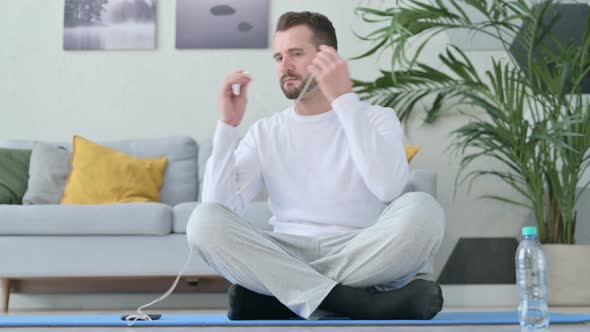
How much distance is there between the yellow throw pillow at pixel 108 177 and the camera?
151 inches

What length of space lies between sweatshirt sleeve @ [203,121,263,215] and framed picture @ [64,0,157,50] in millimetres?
2329

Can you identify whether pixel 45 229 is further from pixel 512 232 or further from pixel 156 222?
pixel 512 232

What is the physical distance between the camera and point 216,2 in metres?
4.53

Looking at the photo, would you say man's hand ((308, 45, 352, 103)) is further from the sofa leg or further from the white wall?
the white wall

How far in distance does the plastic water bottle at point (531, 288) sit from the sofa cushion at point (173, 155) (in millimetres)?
2267

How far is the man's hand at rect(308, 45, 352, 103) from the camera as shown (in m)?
2.12

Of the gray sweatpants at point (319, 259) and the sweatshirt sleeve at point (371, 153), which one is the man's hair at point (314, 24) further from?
the gray sweatpants at point (319, 259)

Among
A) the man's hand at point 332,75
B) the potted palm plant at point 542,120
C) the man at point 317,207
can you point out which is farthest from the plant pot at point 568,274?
the man's hand at point 332,75

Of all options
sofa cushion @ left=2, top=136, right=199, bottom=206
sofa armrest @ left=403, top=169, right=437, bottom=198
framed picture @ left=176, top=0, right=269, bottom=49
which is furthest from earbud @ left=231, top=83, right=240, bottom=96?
framed picture @ left=176, top=0, right=269, bottom=49

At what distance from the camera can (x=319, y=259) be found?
6.87 ft

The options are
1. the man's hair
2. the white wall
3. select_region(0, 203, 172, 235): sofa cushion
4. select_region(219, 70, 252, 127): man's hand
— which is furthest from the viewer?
the white wall

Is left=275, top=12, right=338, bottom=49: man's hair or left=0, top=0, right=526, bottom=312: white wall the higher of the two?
left=275, top=12, right=338, bottom=49: man's hair

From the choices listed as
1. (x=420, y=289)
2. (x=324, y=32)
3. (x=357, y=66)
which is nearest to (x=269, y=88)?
(x=357, y=66)

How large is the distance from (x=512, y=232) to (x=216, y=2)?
2080mm
